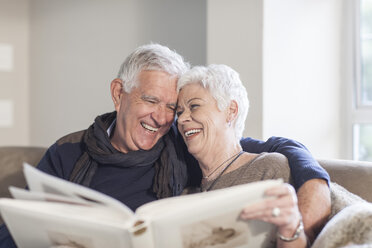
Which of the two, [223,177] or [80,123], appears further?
[80,123]

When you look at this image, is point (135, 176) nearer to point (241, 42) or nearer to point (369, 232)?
point (369, 232)

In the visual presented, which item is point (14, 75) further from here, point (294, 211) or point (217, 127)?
point (294, 211)

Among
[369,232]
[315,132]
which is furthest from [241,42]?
[369,232]

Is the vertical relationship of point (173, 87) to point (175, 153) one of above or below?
above

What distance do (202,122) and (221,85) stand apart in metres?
0.15

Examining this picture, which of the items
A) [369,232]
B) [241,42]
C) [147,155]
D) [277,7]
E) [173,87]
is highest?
[277,7]

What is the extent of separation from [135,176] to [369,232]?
3.14ft

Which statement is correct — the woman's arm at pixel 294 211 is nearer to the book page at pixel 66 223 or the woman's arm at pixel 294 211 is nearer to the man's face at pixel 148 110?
the book page at pixel 66 223

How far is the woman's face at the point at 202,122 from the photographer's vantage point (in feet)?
5.61

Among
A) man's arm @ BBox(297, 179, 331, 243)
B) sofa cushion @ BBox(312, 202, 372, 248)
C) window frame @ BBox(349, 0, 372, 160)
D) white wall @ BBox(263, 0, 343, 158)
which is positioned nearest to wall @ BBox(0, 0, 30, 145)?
white wall @ BBox(263, 0, 343, 158)

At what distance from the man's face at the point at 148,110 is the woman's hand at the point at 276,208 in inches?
31.9

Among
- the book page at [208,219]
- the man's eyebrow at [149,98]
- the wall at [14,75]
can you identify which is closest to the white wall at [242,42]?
the man's eyebrow at [149,98]

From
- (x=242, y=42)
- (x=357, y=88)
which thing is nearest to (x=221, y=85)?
(x=242, y=42)

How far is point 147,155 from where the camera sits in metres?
1.88
